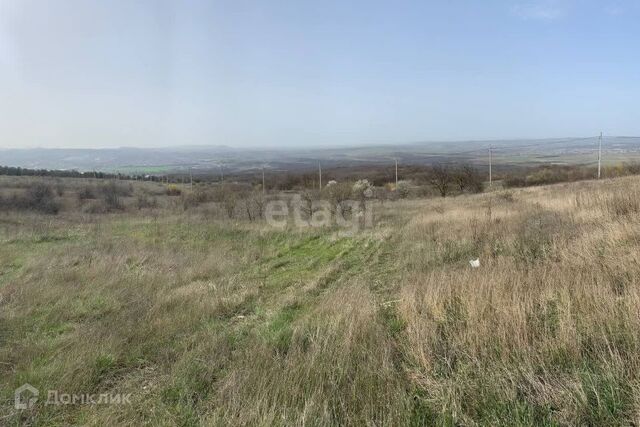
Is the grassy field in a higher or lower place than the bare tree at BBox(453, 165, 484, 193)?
higher

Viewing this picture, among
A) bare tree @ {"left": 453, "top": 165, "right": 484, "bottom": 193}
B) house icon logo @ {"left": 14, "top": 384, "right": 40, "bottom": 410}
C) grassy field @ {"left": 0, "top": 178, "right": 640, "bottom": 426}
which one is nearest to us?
grassy field @ {"left": 0, "top": 178, "right": 640, "bottom": 426}

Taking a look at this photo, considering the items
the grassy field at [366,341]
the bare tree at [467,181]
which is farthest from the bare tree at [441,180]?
the grassy field at [366,341]

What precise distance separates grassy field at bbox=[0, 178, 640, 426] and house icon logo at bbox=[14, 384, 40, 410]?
0.22 feet

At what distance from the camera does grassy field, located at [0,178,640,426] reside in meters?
2.90

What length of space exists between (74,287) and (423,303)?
7116 mm

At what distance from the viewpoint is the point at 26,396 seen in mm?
3719

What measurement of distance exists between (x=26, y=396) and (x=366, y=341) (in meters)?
3.11

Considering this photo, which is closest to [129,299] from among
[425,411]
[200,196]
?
[425,411]

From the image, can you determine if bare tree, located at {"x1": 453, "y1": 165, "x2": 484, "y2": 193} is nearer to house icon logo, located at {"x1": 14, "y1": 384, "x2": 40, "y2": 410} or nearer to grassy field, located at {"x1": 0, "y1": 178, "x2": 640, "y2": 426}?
grassy field, located at {"x1": 0, "y1": 178, "x2": 640, "y2": 426}

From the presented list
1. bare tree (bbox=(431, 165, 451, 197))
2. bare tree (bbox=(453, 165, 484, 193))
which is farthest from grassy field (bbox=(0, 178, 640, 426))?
bare tree (bbox=(453, 165, 484, 193))

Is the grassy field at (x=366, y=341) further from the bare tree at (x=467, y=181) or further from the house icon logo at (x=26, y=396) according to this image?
the bare tree at (x=467, y=181)

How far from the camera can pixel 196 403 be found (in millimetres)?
3402

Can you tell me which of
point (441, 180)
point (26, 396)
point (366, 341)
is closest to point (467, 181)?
point (441, 180)

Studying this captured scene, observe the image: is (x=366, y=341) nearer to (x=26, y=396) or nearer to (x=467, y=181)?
(x=26, y=396)
